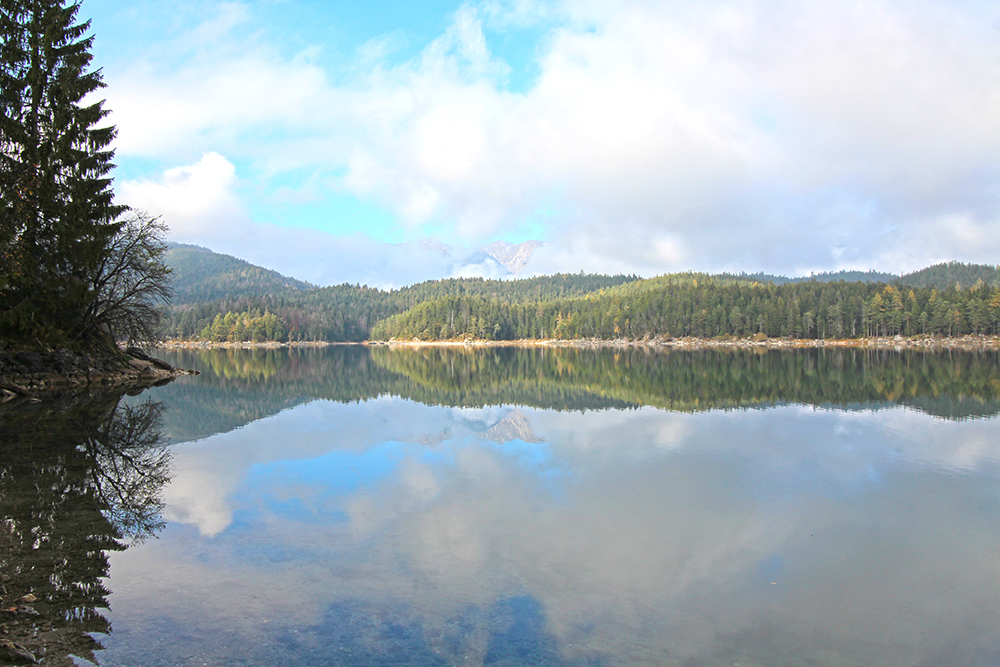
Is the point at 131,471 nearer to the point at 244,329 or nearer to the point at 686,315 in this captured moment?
the point at 686,315

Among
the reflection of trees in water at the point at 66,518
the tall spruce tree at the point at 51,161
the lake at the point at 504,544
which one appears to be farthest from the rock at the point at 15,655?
the tall spruce tree at the point at 51,161

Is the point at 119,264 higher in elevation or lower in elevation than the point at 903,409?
higher

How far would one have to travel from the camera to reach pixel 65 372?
32.6 metres

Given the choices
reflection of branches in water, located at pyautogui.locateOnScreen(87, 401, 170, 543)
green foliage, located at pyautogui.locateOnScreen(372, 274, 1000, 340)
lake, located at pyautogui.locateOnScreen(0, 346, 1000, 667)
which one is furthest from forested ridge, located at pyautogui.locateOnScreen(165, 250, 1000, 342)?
lake, located at pyautogui.locateOnScreen(0, 346, 1000, 667)

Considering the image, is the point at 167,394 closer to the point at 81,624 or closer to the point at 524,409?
the point at 524,409

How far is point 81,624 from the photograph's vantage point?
249 inches

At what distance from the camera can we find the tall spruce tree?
27.0 metres

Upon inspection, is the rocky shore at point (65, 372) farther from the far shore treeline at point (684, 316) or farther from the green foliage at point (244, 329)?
the green foliage at point (244, 329)

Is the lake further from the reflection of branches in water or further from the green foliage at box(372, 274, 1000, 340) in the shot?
the green foliage at box(372, 274, 1000, 340)

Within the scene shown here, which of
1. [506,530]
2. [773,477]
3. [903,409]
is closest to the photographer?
[506,530]

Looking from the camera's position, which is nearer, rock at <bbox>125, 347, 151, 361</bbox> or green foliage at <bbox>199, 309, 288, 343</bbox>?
rock at <bbox>125, 347, 151, 361</bbox>

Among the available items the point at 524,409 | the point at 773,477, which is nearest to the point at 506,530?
Result: the point at 773,477

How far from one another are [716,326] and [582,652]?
5789 inches

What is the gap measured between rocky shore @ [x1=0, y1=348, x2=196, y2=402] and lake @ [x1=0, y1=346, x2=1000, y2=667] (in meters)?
10.9
